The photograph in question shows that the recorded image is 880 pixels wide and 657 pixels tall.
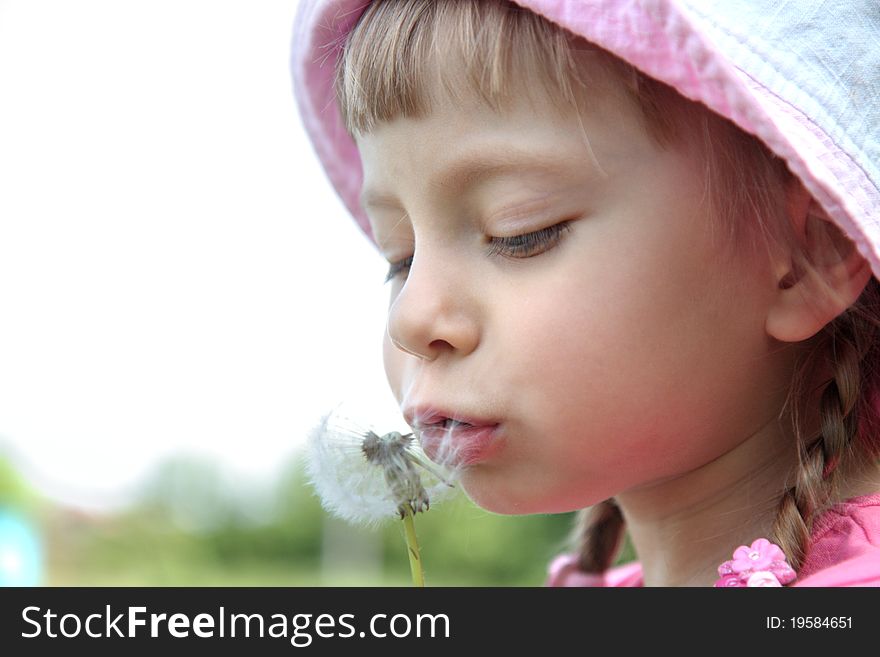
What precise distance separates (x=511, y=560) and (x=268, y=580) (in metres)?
3.02

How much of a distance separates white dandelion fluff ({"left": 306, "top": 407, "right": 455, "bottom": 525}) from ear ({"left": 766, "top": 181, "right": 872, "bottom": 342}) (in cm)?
43

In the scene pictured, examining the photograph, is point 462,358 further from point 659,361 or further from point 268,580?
point 268,580

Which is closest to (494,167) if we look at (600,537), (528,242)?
(528,242)

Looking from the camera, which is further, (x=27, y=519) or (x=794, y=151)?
(x=27, y=519)

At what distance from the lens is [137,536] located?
1088 cm

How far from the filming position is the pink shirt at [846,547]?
1053 mm

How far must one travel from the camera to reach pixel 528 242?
3.76ft

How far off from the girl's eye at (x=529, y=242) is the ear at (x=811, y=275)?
0.26m

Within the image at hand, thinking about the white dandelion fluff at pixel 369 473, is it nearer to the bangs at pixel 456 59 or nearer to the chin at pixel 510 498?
the chin at pixel 510 498

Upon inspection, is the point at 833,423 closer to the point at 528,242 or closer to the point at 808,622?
the point at 808,622

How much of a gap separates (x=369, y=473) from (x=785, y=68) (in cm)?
64

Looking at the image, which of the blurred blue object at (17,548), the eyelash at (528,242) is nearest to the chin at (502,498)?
the eyelash at (528,242)

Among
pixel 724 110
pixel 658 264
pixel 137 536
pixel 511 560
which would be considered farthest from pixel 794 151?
pixel 137 536

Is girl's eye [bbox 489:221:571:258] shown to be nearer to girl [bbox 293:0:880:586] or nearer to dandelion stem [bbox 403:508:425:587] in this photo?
Answer: girl [bbox 293:0:880:586]
